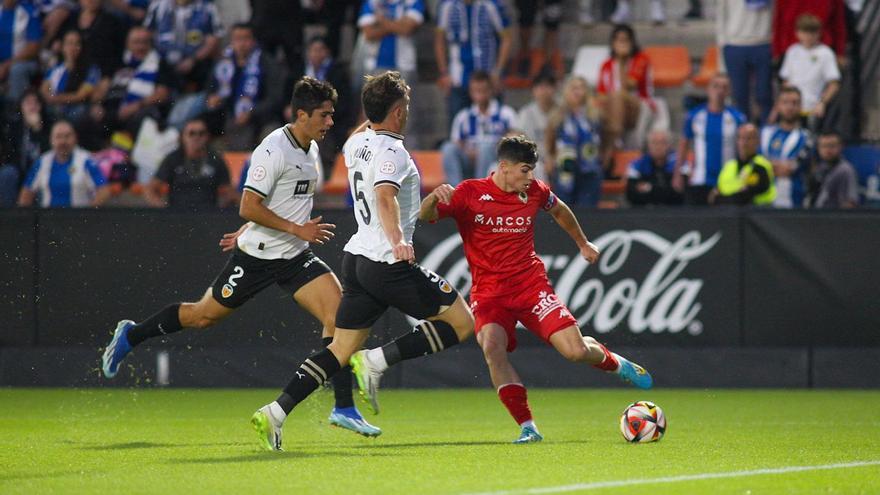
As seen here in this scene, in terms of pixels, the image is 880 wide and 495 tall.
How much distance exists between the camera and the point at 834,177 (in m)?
14.6

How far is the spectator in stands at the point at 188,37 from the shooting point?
1755 cm

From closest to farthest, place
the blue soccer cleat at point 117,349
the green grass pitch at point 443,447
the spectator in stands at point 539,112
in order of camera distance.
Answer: the green grass pitch at point 443,447, the blue soccer cleat at point 117,349, the spectator in stands at point 539,112

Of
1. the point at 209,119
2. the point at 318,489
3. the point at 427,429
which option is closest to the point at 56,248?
the point at 209,119

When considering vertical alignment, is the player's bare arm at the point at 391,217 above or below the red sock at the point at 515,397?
above

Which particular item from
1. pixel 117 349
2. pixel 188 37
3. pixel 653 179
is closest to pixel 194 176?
pixel 188 37

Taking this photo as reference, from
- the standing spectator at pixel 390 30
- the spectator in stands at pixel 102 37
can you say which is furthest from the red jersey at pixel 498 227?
the spectator in stands at pixel 102 37

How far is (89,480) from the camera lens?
7441 millimetres

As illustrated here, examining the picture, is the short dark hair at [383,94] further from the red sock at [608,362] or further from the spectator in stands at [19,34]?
the spectator in stands at [19,34]

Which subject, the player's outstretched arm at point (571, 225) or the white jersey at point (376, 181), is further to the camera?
the player's outstretched arm at point (571, 225)

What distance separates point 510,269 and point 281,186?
1565 mm

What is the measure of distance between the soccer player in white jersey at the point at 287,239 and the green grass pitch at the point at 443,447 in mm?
761

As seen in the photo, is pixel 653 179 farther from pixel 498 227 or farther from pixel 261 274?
pixel 261 274

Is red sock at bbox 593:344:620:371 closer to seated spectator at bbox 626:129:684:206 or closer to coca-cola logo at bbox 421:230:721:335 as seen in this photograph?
coca-cola logo at bbox 421:230:721:335

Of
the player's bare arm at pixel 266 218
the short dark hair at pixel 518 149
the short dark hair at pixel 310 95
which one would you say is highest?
the short dark hair at pixel 310 95
